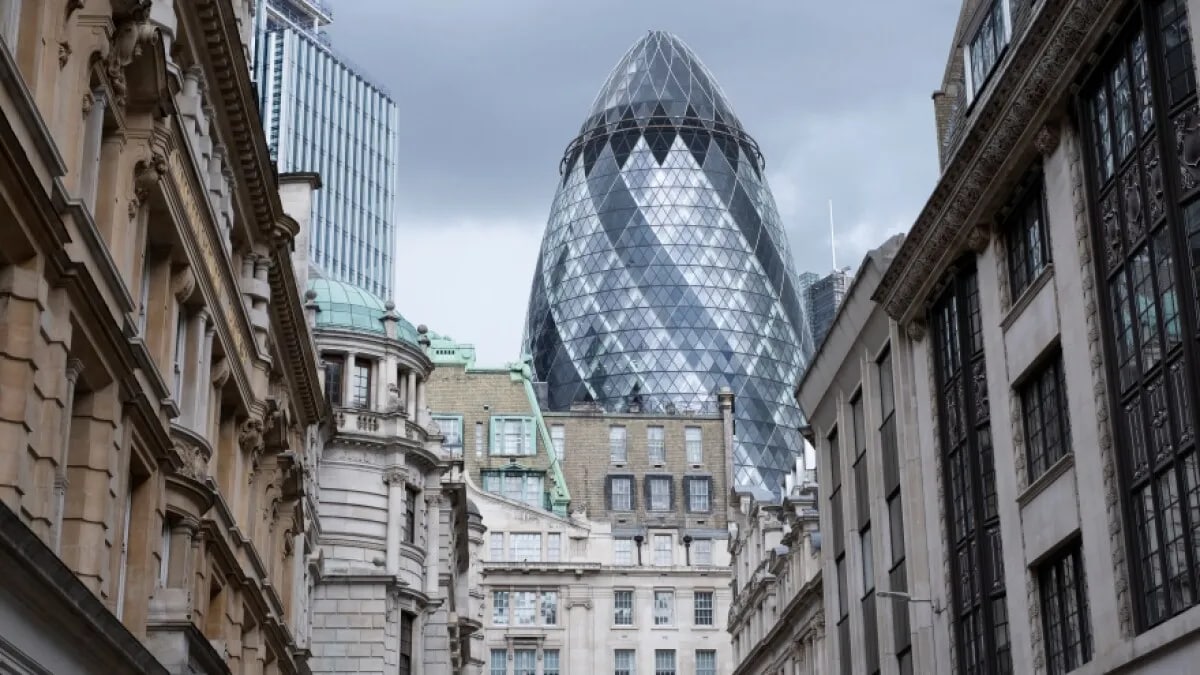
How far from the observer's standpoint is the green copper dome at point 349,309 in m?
59.5

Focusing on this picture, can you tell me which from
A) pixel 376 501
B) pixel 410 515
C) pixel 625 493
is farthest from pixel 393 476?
pixel 625 493

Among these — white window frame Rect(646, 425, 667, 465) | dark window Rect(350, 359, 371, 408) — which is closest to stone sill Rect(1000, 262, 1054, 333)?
dark window Rect(350, 359, 371, 408)

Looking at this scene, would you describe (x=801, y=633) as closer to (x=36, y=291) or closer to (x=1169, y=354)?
(x=1169, y=354)

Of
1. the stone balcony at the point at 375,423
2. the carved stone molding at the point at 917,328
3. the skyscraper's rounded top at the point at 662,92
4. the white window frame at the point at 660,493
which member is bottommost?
the carved stone molding at the point at 917,328

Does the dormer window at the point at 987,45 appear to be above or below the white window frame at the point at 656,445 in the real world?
below

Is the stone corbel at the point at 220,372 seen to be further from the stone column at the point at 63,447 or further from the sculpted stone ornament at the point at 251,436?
the stone column at the point at 63,447

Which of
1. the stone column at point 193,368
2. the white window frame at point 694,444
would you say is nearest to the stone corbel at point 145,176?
the stone column at point 193,368

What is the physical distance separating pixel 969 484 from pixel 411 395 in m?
27.0

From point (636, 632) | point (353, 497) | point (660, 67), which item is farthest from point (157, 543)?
point (660, 67)

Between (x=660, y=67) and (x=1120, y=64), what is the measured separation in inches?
6571

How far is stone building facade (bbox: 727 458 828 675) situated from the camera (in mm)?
64375

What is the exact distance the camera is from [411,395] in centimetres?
6153

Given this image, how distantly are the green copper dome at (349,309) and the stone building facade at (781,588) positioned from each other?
15.7 metres

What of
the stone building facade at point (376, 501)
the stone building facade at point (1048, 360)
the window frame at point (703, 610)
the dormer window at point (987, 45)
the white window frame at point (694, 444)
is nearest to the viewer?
the stone building facade at point (1048, 360)
